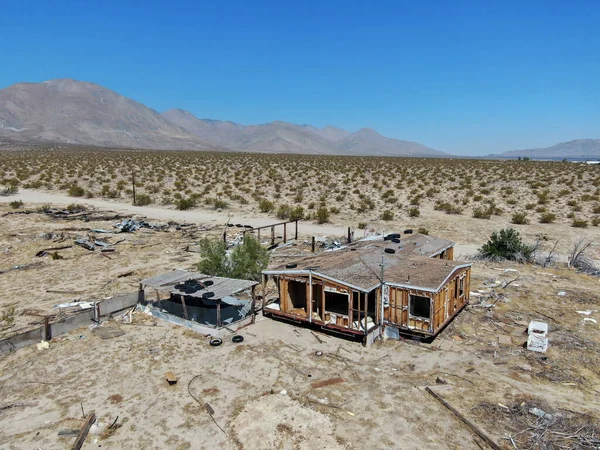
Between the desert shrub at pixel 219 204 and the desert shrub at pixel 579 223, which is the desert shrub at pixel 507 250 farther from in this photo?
the desert shrub at pixel 219 204

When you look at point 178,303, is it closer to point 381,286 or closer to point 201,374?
point 201,374

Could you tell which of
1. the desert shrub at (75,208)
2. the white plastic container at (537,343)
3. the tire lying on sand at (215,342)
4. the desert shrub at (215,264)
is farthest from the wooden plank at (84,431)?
the desert shrub at (75,208)

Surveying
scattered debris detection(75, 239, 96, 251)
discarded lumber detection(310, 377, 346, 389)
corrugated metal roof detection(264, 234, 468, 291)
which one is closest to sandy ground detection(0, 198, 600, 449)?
discarded lumber detection(310, 377, 346, 389)

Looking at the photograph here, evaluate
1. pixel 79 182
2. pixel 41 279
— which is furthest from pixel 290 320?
pixel 79 182

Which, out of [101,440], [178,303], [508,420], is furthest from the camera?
[178,303]

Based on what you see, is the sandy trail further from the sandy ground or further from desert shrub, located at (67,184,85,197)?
the sandy ground

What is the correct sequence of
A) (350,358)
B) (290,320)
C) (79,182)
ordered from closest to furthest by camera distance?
(350,358), (290,320), (79,182)
